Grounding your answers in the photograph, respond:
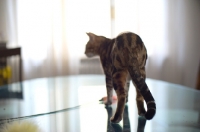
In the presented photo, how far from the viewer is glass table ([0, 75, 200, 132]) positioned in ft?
2.75

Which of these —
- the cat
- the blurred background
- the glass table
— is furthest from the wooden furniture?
the cat

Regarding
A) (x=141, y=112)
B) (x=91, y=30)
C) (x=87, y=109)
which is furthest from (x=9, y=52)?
(x=141, y=112)

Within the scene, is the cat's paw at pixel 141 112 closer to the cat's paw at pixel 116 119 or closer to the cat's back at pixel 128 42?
the cat's paw at pixel 116 119

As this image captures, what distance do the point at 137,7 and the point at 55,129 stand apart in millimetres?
1424

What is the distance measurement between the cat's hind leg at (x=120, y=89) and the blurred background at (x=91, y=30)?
126cm

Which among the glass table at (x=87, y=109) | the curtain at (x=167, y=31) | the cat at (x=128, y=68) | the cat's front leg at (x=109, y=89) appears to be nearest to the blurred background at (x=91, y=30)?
the curtain at (x=167, y=31)

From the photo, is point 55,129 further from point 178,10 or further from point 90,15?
point 178,10

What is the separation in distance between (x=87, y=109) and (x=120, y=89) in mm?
262

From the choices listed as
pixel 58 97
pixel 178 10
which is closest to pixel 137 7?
pixel 178 10

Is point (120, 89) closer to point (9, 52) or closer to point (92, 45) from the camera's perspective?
point (92, 45)

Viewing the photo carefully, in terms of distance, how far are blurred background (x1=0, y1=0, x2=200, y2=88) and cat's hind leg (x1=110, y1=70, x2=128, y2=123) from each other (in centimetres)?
126

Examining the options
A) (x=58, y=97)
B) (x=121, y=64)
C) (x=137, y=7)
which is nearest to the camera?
(x=121, y=64)

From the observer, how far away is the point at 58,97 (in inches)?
49.5

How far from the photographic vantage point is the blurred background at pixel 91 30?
6.70 feet
